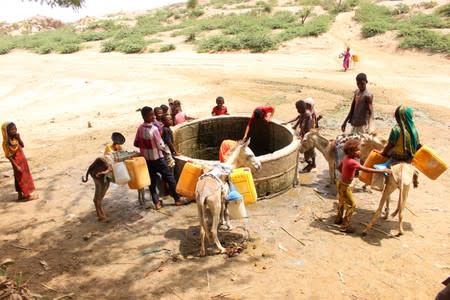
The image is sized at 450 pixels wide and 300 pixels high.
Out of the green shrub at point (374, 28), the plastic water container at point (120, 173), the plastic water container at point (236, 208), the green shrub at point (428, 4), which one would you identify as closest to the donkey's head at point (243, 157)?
the plastic water container at point (236, 208)

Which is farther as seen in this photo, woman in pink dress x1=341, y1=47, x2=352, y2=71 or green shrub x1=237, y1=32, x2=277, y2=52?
green shrub x1=237, y1=32, x2=277, y2=52

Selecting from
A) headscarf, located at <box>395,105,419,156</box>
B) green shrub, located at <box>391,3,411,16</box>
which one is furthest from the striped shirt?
green shrub, located at <box>391,3,411,16</box>

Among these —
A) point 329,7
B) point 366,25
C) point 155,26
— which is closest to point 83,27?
point 155,26

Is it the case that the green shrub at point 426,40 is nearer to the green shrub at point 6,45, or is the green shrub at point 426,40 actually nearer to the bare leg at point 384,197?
the bare leg at point 384,197

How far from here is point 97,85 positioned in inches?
717

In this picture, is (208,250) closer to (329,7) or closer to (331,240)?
(331,240)

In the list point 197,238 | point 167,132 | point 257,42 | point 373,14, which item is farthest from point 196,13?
point 197,238

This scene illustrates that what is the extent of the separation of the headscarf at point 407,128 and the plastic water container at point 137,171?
3861 millimetres

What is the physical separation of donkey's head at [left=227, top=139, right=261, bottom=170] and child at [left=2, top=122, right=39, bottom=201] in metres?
4.01

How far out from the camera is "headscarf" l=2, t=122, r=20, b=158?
22.8 ft

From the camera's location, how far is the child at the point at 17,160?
6.98 metres

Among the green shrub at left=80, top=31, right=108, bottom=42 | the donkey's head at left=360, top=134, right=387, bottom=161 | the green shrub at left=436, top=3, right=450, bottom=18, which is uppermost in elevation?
the green shrub at left=80, top=31, right=108, bottom=42

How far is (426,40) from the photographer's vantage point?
70.2ft

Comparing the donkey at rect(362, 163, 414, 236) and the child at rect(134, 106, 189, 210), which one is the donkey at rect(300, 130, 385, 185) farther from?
the child at rect(134, 106, 189, 210)
